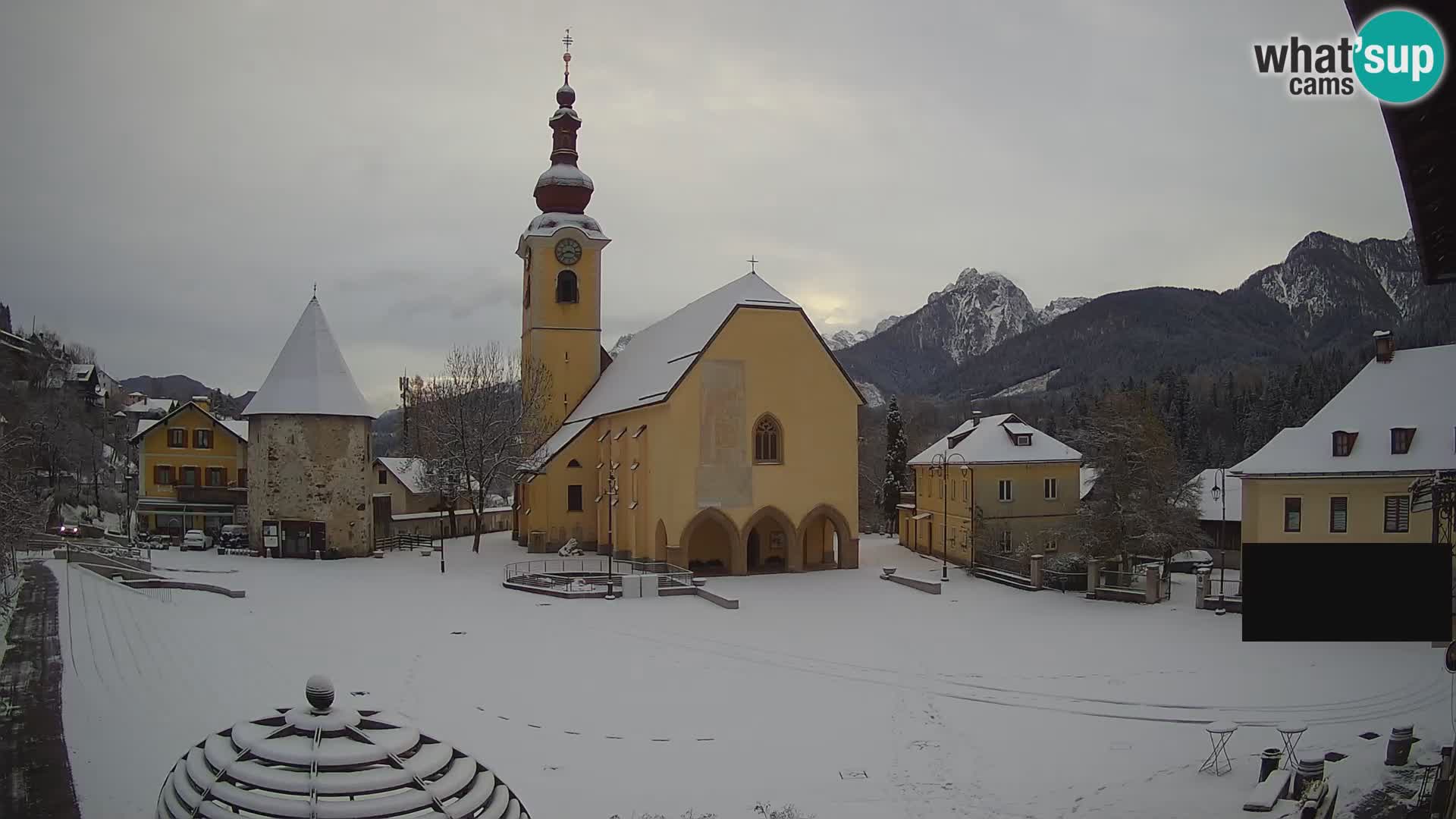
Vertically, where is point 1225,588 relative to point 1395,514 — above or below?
below

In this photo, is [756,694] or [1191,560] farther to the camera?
[1191,560]

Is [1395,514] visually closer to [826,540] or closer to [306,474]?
[826,540]

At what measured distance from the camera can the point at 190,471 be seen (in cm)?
4462

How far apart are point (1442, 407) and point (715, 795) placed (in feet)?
57.9

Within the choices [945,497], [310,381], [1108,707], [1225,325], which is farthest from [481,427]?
[1225,325]

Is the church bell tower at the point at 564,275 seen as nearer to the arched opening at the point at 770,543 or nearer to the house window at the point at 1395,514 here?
the arched opening at the point at 770,543

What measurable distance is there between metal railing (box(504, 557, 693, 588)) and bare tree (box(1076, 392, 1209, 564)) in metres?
13.2

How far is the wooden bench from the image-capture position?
10.3 m

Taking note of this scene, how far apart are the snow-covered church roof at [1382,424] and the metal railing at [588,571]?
1608cm

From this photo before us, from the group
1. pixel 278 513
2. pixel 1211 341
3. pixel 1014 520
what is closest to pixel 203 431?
pixel 278 513

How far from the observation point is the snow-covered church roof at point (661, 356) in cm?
3422

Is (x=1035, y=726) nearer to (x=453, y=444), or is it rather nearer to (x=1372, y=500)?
(x=1372, y=500)

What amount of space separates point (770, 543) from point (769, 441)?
3.99 meters

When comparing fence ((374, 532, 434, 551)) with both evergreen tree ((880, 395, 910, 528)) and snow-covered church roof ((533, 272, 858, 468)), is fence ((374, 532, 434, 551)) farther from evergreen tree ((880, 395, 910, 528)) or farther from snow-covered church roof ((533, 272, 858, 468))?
evergreen tree ((880, 395, 910, 528))
